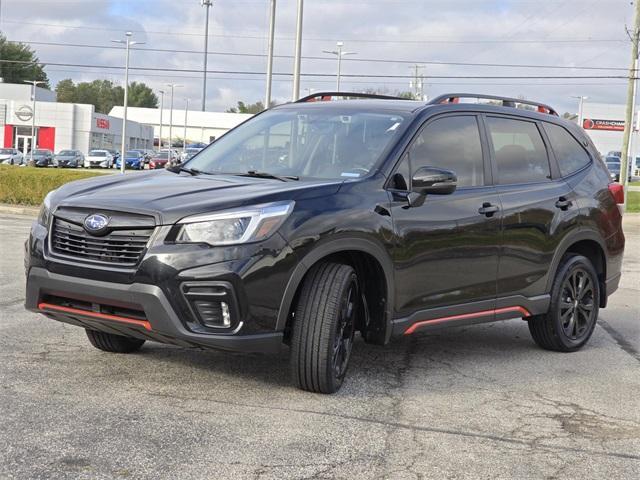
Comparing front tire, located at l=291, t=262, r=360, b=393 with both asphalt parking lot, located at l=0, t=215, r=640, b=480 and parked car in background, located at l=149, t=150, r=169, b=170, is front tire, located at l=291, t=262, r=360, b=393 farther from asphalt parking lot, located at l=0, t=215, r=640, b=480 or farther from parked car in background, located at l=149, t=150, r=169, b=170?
parked car in background, located at l=149, t=150, r=169, b=170

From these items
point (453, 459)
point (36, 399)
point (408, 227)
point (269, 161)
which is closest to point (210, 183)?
point (269, 161)

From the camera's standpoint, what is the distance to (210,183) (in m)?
5.51

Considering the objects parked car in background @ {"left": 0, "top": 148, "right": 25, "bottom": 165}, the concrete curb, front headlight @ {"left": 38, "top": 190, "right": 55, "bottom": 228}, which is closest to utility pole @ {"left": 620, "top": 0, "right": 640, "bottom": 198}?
the concrete curb

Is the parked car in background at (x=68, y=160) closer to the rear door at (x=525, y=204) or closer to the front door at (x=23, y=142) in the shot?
the front door at (x=23, y=142)

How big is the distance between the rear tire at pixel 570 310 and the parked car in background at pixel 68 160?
184 ft

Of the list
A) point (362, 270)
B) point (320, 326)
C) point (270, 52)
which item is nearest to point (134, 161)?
point (270, 52)

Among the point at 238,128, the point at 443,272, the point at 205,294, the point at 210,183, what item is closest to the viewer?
the point at 205,294

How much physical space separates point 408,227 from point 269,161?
3.57ft

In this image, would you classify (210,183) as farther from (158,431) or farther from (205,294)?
(158,431)

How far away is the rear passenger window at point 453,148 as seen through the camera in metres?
6.00

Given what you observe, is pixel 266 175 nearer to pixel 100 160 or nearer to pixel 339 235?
pixel 339 235

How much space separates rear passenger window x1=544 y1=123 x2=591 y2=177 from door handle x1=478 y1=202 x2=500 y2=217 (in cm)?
114

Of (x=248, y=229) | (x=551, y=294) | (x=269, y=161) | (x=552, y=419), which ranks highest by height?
(x=269, y=161)

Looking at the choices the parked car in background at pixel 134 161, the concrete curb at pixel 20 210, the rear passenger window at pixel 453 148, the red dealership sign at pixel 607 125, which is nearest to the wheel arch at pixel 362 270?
the rear passenger window at pixel 453 148
